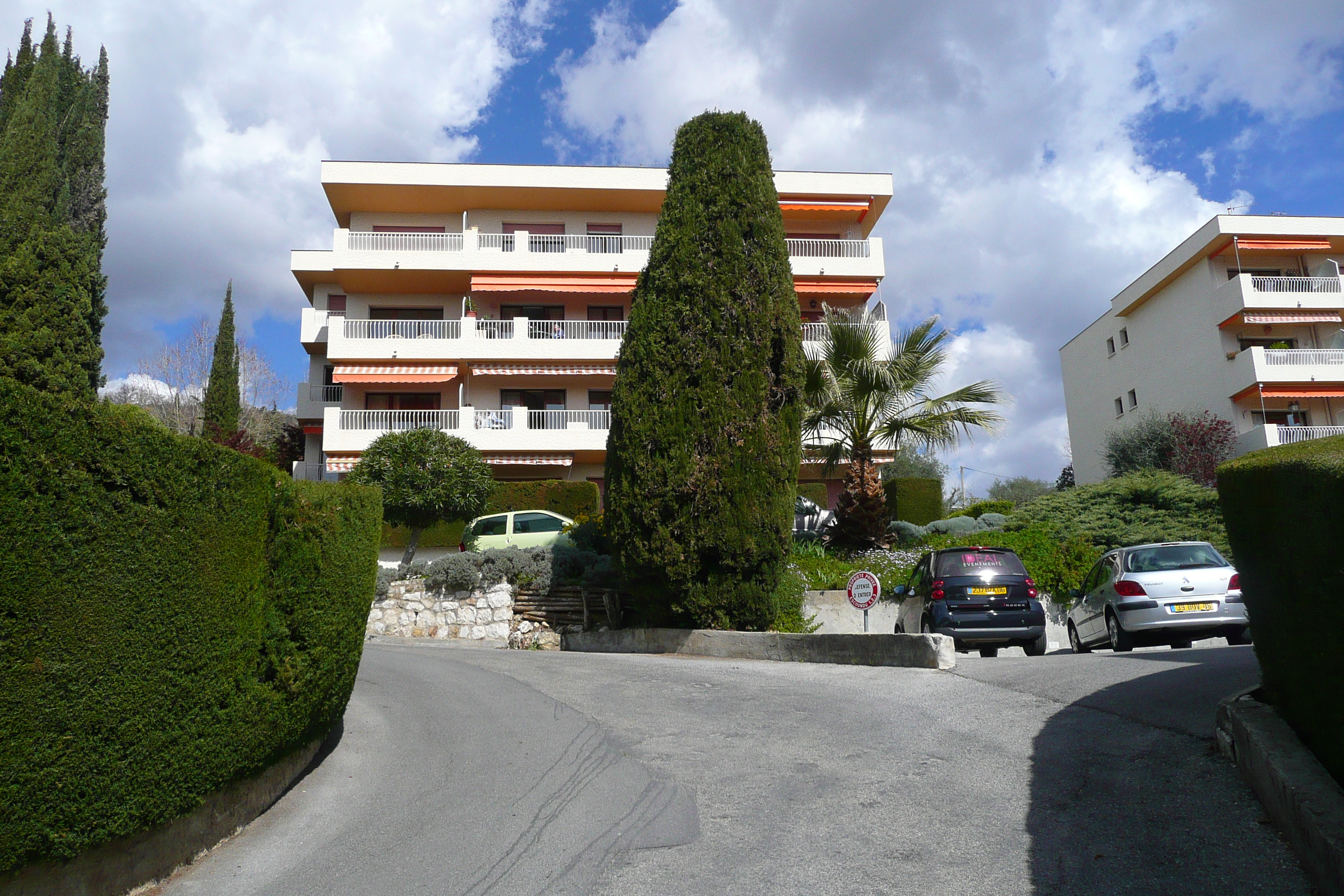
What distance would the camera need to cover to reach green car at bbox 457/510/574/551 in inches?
850

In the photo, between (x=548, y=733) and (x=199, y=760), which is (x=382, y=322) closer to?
(x=548, y=733)

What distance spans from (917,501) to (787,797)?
23008 millimetres

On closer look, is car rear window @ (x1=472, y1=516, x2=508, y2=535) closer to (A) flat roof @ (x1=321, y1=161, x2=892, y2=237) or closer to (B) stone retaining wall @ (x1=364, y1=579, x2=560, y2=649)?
(B) stone retaining wall @ (x1=364, y1=579, x2=560, y2=649)

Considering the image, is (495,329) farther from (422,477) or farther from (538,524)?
(538,524)

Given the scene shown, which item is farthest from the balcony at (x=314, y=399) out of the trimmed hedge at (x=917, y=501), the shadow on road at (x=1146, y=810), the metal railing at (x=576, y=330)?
the shadow on road at (x=1146, y=810)

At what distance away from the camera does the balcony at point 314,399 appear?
33.8 m

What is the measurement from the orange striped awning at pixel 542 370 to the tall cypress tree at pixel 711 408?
1667 cm

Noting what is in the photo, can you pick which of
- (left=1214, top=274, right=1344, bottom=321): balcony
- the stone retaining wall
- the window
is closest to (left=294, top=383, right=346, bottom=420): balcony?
the window

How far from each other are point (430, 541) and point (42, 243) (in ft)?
49.0

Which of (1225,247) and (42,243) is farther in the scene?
(1225,247)

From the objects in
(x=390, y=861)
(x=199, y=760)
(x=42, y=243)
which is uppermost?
(x=42, y=243)

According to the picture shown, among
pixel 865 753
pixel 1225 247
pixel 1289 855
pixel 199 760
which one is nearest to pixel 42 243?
pixel 199 760

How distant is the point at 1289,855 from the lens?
4312mm

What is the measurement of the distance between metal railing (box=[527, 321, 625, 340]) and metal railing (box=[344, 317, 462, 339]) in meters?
2.56
